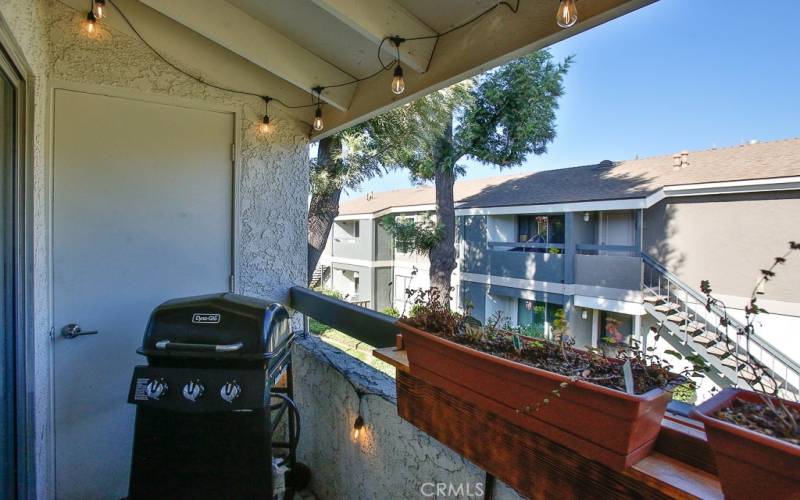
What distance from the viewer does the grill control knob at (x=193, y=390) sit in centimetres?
172

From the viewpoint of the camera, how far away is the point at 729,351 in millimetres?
875

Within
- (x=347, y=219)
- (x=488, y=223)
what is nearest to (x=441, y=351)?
(x=488, y=223)

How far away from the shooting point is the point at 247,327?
183 centimetres

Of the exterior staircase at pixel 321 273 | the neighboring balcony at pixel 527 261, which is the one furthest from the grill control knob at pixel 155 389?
the exterior staircase at pixel 321 273

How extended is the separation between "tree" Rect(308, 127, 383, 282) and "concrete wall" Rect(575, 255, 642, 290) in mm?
2768

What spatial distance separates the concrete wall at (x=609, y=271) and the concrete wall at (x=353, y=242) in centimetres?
982

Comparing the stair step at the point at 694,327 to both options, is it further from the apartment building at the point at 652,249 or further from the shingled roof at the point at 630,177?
the shingled roof at the point at 630,177

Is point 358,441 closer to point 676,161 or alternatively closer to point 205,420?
point 205,420

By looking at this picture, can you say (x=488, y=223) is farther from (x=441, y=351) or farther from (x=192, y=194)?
(x=441, y=351)

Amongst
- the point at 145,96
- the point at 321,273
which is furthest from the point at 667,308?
the point at 321,273

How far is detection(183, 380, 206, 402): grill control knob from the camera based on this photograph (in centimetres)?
172

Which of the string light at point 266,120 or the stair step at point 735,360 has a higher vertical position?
the string light at point 266,120

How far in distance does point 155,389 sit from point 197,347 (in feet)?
0.79

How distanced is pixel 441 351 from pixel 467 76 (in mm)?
1302
